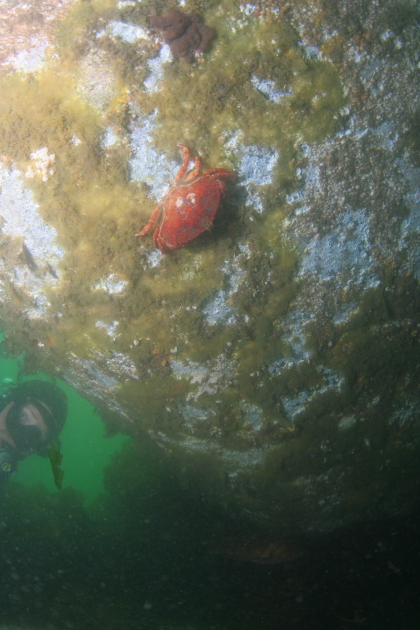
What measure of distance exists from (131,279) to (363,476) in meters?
4.13

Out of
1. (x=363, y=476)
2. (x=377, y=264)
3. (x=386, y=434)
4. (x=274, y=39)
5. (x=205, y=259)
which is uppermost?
(x=274, y=39)

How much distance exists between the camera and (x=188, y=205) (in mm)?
2787

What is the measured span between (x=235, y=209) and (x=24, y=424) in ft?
29.5

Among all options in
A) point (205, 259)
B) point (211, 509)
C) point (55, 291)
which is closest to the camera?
point (205, 259)

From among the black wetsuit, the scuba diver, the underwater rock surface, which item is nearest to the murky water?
the underwater rock surface

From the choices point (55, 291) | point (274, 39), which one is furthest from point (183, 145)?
point (55, 291)

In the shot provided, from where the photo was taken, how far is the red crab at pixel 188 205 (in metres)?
2.79

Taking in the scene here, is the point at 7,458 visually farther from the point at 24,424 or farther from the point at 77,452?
the point at 77,452

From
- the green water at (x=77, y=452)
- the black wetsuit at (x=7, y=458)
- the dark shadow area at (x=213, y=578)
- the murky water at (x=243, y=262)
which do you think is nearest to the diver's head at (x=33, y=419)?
the black wetsuit at (x=7, y=458)

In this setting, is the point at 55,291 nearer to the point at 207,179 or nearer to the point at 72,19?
the point at 207,179

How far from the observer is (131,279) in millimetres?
3352

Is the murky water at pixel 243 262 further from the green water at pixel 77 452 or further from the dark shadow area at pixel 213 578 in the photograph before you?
the green water at pixel 77 452

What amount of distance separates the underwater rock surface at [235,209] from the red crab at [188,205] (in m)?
0.17

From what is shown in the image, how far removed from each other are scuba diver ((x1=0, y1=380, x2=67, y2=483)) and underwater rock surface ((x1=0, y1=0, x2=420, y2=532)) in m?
6.14
